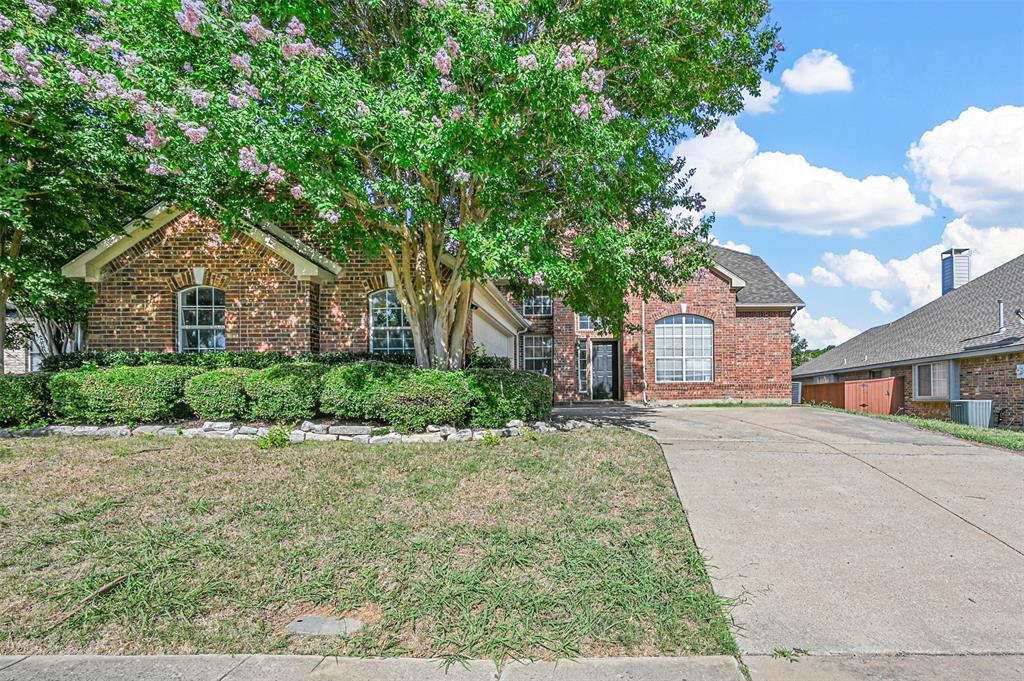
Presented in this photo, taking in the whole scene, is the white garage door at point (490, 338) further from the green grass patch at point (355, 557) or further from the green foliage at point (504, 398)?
the green grass patch at point (355, 557)

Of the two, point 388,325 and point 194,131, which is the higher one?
point 194,131

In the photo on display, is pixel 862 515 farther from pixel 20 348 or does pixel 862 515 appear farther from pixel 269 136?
pixel 20 348

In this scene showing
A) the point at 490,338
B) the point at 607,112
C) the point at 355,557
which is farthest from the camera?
the point at 490,338

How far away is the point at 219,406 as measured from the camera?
9.12 m

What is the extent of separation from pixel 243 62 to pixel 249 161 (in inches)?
49.0

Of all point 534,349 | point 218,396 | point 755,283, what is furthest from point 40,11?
point 755,283

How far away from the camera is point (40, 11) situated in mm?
8117

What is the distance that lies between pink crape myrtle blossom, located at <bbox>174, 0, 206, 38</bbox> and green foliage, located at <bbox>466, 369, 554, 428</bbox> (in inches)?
237

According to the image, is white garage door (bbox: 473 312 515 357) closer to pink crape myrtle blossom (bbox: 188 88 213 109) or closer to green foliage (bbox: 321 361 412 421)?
green foliage (bbox: 321 361 412 421)

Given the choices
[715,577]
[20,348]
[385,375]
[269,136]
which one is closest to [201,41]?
[269,136]

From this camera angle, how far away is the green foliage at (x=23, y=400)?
29.8ft

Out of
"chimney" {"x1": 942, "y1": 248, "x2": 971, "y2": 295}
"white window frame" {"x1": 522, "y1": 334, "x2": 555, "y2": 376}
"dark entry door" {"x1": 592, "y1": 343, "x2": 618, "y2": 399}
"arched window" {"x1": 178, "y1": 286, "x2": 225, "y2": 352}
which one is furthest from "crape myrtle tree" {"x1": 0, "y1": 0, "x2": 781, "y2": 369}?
"chimney" {"x1": 942, "y1": 248, "x2": 971, "y2": 295}

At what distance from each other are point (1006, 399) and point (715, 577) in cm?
1580

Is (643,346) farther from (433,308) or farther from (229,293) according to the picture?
(229,293)
